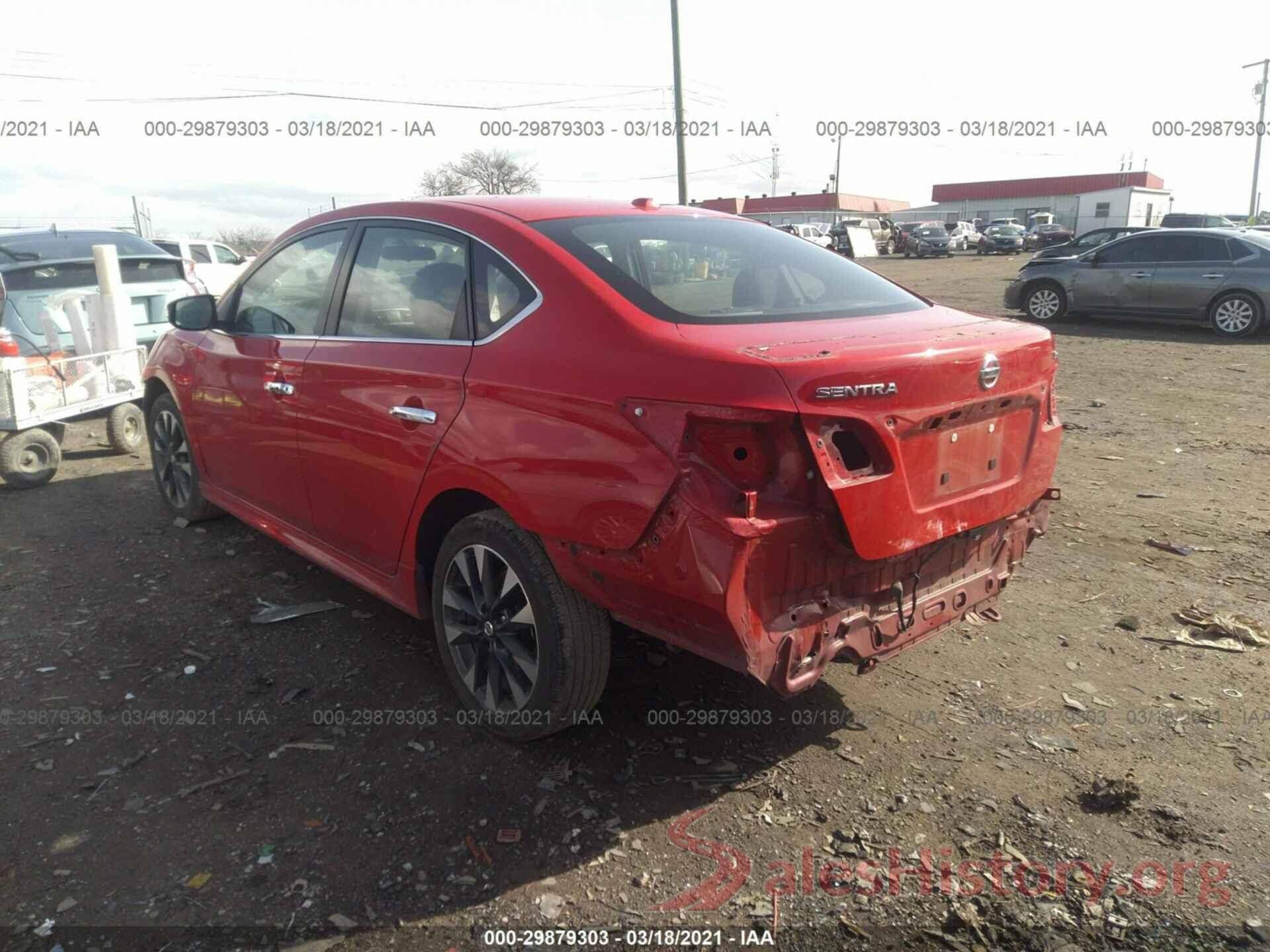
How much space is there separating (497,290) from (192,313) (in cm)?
225

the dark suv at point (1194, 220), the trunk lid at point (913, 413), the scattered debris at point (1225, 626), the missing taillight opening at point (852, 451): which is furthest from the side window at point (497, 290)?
the dark suv at point (1194, 220)

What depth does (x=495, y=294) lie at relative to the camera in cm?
300

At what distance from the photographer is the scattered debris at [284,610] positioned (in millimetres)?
4086

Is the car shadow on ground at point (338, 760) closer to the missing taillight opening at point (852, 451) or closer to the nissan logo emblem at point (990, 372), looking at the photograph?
the missing taillight opening at point (852, 451)

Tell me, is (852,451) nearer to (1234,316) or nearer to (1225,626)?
(1225,626)

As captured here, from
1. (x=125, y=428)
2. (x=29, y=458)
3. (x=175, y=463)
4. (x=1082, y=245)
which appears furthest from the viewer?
(x=1082, y=245)

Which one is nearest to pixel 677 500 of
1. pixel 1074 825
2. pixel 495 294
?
pixel 495 294

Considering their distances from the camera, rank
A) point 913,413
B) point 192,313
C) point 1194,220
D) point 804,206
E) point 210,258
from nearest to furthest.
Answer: point 913,413 → point 192,313 → point 210,258 → point 1194,220 → point 804,206

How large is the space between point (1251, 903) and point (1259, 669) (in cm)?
152

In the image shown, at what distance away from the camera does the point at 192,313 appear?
14.6 feet

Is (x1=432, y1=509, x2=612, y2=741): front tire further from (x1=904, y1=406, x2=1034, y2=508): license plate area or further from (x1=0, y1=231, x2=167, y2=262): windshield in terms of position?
(x1=0, y1=231, x2=167, y2=262): windshield

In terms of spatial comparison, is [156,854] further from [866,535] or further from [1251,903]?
[1251,903]

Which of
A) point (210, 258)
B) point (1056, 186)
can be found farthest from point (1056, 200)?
point (210, 258)

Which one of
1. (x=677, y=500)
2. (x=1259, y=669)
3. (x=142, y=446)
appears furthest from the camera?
(x=142, y=446)
